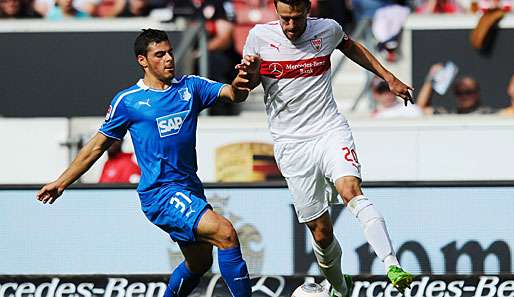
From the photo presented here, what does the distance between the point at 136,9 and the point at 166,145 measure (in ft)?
18.0

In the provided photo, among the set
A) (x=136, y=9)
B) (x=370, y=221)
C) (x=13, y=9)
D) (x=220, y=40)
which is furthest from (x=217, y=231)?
(x=13, y=9)

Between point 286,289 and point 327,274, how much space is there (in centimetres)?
106

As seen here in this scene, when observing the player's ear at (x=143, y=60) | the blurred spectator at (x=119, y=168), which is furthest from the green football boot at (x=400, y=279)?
the blurred spectator at (x=119, y=168)

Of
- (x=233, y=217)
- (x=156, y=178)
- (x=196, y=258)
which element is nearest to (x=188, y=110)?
(x=156, y=178)

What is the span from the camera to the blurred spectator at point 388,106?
12633 mm

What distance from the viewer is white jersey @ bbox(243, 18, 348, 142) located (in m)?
8.67

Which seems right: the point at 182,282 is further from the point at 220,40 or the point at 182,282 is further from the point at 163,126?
the point at 220,40

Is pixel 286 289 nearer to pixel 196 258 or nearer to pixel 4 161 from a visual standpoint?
pixel 196 258

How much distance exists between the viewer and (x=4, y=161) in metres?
13.0

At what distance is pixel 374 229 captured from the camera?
321 inches

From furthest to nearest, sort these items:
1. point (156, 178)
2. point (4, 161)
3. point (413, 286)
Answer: point (4, 161)
point (413, 286)
point (156, 178)

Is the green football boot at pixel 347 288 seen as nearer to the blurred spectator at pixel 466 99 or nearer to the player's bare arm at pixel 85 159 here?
the player's bare arm at pixel 85 159

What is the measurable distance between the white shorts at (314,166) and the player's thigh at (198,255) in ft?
2.25

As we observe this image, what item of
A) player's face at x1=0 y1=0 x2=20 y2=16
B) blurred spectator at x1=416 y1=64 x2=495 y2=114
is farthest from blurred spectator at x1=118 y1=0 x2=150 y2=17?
blurred spectator at x1=416 y1=64 x2=495 y2=114
